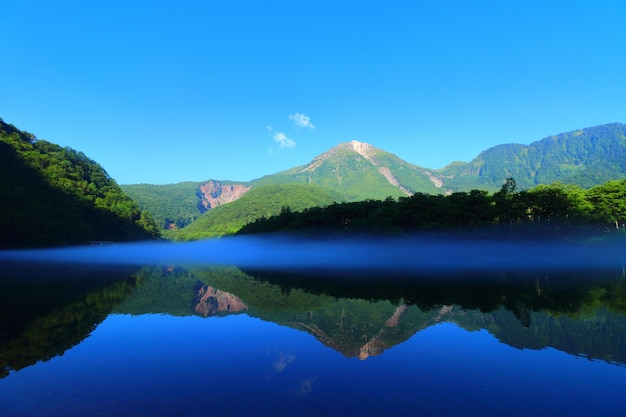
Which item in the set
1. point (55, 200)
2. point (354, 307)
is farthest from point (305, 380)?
point (55, 200)

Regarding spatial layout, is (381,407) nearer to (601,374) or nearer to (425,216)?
(601,374)

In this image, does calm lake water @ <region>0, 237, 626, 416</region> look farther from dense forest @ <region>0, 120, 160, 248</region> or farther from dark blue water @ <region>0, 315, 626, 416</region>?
dense forest @ <region>0, 120, 160, 248</region>

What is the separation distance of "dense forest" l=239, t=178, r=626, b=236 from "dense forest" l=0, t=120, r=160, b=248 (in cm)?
6682

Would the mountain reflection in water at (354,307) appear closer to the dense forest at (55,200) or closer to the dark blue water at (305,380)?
the dark blue water at (305,380)

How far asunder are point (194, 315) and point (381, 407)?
1177 cm

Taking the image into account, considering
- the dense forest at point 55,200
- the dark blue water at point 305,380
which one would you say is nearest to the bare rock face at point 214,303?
the dark blue water at point 305,380

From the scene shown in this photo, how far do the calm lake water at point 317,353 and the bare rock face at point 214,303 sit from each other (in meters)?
0.12

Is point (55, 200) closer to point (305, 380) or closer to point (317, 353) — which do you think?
point (317, 353)

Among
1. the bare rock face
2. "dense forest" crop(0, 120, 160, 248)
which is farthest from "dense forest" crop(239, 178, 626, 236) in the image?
"dense forest" crop(0, 120, 160, 248)

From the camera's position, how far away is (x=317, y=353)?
32.9 feet

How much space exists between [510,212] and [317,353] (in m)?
61.6

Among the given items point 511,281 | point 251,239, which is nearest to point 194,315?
point 511,281

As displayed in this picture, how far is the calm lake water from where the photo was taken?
6.79 meters

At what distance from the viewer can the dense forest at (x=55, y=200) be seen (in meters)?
69.1
